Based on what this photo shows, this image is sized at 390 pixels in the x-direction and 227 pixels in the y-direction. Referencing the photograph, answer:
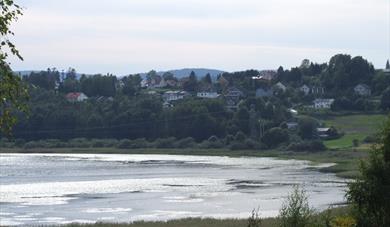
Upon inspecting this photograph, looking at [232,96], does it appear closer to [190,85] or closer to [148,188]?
[190,85]

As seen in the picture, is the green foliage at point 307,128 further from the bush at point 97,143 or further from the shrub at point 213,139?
the bush at point 97,143

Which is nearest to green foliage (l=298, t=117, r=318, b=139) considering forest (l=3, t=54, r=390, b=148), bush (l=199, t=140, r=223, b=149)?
forest (l=3, t=54, r=390, b=148)

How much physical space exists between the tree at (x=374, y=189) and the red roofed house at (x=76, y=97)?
134 metres

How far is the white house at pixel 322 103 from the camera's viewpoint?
471 ft

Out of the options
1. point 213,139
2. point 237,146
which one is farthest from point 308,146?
point 213,139

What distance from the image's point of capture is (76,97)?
159250mm

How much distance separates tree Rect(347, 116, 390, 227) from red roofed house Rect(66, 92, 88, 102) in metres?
134

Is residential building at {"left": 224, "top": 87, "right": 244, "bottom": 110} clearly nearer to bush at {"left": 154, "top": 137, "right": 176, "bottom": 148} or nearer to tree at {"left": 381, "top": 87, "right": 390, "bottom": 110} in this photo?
bush at {"left": 154, "top": 137, "right": 176, "bottom": 148}

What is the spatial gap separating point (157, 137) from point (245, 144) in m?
19.8

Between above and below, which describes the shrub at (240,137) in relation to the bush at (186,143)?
above

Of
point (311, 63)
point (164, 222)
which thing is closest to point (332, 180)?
point (164, 222)

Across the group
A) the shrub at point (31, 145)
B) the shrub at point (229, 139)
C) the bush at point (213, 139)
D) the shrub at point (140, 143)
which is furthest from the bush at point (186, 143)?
the shrub at point (31, 145)

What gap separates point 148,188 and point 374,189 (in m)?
40.0

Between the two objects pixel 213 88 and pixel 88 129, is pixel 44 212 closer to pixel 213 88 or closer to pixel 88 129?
pixel 88 129
